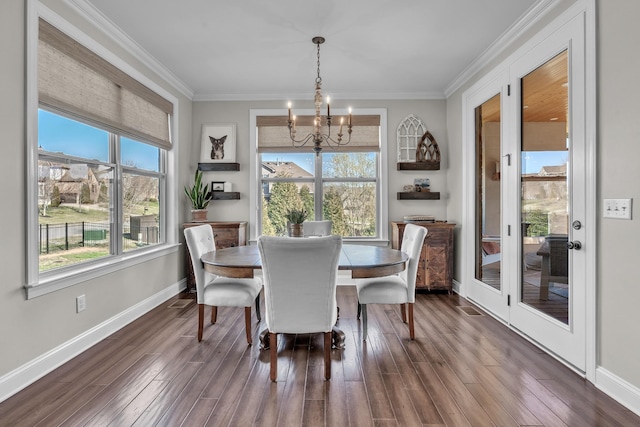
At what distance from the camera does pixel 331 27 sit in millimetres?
2900

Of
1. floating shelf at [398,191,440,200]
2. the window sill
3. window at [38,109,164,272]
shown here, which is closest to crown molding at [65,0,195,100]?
window at [38,109,164,272]

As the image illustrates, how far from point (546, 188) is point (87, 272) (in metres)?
3.61

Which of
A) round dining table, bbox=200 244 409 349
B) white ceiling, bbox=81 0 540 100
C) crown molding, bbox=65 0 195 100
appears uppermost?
Result: white ceiling, bbox=81 0 540 100

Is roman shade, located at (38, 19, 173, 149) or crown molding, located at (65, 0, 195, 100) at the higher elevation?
crown molding, located at (65, 0, 195, 100)

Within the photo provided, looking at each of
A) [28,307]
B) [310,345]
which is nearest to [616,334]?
[310,345]

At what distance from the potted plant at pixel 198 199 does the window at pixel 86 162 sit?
2.03 ft

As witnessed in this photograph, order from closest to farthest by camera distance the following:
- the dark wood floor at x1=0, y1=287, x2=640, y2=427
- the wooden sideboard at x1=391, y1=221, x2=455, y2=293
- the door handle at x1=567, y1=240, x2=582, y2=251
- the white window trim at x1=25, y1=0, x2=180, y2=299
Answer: the dark wood floor at x1=0, y1=287, x2=640, y2=427 → the white window trim at x1=25, y1=0, x2=180, y2=299 → the door handle at x1=567, y1=240, x2=582, y2=251 → the wooden sideboard at x1=391, y1=221, x2=455, y2=293

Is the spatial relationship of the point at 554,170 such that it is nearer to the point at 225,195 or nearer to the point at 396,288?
the point at 396,288

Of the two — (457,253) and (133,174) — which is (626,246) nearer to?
(457,253)

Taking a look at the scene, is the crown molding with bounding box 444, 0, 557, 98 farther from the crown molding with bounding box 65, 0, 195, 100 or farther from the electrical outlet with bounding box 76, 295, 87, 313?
the electrical outlet with bounding box 76, 295, 87, 313

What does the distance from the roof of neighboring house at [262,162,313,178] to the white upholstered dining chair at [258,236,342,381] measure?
2.84 m

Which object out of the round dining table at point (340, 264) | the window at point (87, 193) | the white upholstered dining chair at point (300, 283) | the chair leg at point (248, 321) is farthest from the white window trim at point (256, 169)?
the white upholstered dining chair at point (300, 283)

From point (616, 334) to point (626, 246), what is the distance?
518 millimetres

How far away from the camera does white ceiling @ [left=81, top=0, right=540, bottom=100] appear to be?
2633mm
